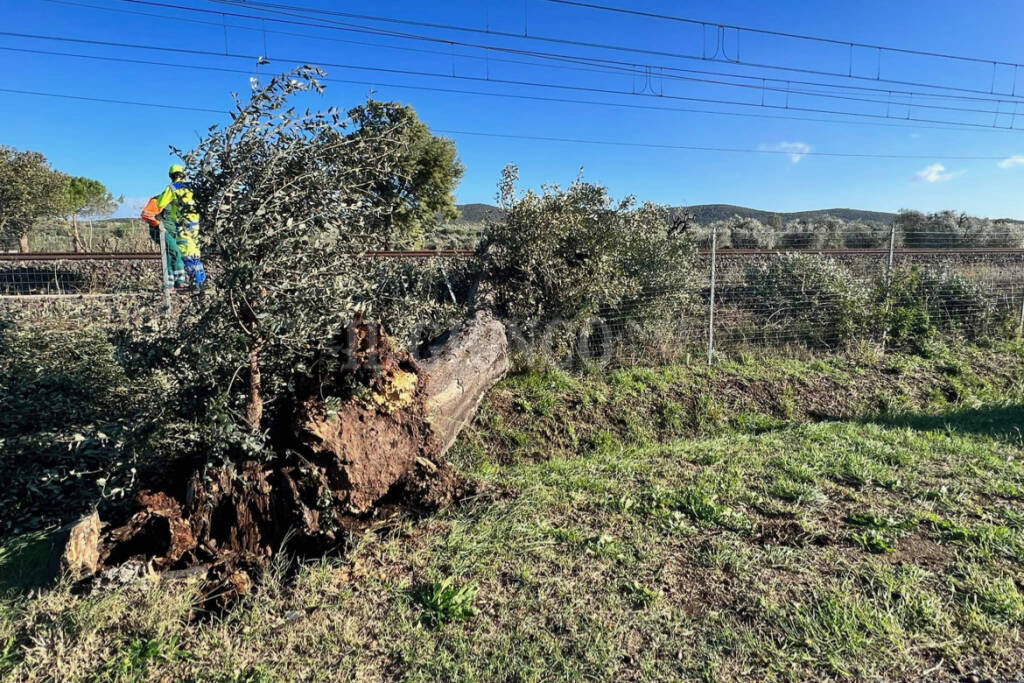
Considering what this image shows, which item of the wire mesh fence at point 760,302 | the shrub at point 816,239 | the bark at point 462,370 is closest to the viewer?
the bark at point 462,370

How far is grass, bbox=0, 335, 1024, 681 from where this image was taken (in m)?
2.34

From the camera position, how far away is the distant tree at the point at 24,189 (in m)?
18.1

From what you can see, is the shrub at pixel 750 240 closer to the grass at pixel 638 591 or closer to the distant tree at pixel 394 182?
the grass at pixel 638 591

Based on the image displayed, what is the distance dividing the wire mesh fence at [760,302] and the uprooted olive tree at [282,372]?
3356mm

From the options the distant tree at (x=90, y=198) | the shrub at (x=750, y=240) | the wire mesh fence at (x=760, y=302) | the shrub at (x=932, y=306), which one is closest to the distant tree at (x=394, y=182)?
the wire mesh fence at (x=760, y=302)

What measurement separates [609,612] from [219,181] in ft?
9.96

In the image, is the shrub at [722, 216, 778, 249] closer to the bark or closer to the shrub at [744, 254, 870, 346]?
the shrub at [744, 254, 870, 346]

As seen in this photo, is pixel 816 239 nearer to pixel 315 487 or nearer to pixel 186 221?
pixel 315 487

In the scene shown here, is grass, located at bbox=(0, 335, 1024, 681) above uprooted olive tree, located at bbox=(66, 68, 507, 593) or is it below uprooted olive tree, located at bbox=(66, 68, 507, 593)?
below

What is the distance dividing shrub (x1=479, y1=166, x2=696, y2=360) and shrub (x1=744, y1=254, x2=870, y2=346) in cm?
198

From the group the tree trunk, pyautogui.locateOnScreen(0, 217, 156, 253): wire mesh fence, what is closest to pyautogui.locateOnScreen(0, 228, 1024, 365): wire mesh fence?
the tree trunk

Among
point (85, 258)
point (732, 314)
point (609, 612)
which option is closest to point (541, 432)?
point (609, 612)

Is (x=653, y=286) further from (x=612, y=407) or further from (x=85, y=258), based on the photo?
(x=85, y=258)

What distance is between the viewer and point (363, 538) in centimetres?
329
